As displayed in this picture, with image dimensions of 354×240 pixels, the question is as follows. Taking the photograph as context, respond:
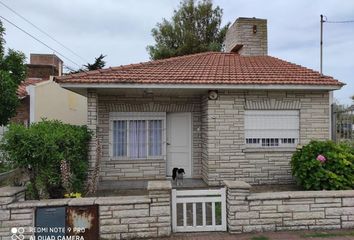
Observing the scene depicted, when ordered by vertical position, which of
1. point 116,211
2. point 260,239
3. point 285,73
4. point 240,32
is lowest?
point 260,239

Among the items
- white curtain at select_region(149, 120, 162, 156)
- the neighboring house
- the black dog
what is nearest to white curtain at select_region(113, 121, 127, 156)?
white curtain at select_region(149, 120, 162, 156)

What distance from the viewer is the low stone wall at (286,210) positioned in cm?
590

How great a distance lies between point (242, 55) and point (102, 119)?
6.61m

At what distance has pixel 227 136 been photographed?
33.2 feet

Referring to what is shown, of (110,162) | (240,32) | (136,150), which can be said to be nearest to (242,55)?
(240,32)

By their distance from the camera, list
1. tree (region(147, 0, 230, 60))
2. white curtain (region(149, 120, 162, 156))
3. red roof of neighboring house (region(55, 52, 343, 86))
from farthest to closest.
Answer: tree (region(147, 0, 230, 60))
white curtain (region(149, 120, 162, 156))
red roof of neighboring house (region(55, 52, 343, 86))

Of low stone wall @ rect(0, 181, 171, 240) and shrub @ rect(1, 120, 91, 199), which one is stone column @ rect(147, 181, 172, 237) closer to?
low stone wall @ rect(0, 181, 171, 240)

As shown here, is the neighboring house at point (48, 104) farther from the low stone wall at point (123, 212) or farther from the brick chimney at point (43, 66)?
the low stone wall at point (123, 212)

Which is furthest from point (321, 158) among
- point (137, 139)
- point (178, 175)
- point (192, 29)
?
point (192, 29)

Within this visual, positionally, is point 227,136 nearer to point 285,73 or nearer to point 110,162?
point 285,73

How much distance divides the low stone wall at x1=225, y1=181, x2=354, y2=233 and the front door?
541 cm

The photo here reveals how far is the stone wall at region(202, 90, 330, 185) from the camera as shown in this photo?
33.2ft

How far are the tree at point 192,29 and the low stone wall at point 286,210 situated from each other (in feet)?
71.5

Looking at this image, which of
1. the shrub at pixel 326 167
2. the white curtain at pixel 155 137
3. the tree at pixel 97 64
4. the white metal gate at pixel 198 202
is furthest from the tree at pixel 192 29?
the white metal gate at pixel 198 202
